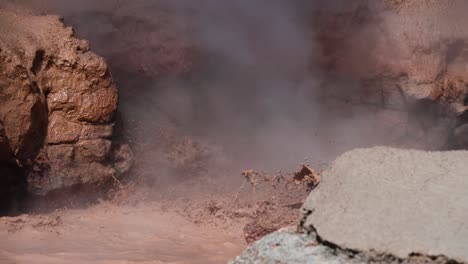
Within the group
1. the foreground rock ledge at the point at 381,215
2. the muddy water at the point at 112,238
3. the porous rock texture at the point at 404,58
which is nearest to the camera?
the foreground rock ledge at the point at 381,215

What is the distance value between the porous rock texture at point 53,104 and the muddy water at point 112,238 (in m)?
0.34

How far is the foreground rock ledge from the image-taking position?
186cm

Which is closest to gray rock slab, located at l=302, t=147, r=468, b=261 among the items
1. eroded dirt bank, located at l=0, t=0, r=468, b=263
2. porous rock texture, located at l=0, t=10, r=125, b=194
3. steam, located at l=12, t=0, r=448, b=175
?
eroded dirt bank, located at l=0, t=0, r=468, b=263

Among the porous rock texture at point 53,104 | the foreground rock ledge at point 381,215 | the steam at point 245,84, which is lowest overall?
the foreground rock ledge at point 381,215

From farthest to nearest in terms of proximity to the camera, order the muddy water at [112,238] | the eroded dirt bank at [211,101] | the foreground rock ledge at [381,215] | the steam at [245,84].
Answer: the steam at [245,84] < the eroded dirt bank at [211,101] < the muddy water at [112,238] < the foreground rock ledge at [381,215]

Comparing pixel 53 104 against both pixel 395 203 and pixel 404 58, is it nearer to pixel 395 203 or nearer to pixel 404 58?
pixel 395 203

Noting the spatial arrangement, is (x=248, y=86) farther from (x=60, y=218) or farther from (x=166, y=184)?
(x=60, y=218)

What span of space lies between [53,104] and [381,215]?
119 inches

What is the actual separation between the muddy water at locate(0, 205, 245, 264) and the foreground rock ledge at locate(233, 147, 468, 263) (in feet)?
4.85

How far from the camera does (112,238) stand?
3.84 metres

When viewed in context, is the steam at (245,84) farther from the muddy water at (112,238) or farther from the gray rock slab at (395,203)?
the gray rock slab at (395,203)

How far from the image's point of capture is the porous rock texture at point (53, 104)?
4039 mm

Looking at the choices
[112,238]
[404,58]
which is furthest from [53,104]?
[404,58]

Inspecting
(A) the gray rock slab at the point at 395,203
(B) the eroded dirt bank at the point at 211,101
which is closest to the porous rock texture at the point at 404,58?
(B) the eroded dirt bank at the point at 211,101
